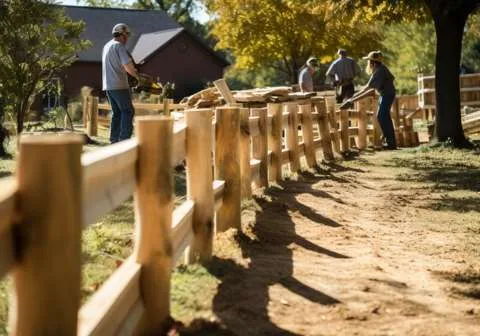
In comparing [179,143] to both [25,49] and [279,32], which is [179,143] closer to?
[25,49]

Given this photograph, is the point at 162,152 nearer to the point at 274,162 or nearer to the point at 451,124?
the point at 274,162

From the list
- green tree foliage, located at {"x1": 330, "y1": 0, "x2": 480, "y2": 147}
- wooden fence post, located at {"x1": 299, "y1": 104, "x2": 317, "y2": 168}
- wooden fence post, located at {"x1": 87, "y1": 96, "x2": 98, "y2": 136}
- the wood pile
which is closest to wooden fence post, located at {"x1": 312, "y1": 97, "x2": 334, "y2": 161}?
the wood pile

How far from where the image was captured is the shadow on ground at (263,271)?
4207mm

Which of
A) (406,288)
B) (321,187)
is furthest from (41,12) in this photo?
(406,288)

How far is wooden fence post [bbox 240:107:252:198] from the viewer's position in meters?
8.02

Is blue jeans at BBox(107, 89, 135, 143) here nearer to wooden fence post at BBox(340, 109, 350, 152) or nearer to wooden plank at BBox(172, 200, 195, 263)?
wooden fence post at BBox(340, 109, 350, 152)

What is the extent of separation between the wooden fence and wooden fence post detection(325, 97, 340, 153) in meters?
8.07

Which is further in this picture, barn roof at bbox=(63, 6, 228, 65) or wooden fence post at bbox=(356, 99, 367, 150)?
barn roof at bbox=(63, 6, 228, 65)

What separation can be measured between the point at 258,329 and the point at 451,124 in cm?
1271

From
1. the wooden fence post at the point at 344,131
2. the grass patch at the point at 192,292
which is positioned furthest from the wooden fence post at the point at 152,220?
the wooden fence post at the point at 344,131

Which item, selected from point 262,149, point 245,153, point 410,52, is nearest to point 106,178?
point 245,153

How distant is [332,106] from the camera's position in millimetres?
14367

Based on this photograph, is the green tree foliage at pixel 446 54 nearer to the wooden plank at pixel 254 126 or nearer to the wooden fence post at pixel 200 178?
the wooden plank at pixel 254 126

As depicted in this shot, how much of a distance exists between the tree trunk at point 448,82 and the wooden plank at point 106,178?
13.2 meters
